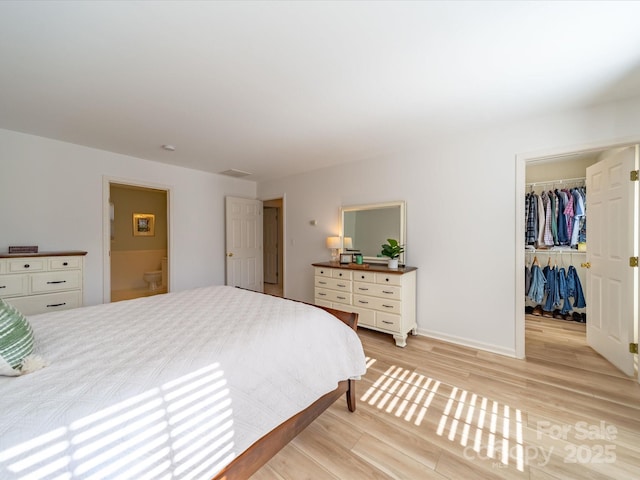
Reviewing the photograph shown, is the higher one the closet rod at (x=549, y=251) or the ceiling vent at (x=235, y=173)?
the ceiling vent at (x=235, y=173)

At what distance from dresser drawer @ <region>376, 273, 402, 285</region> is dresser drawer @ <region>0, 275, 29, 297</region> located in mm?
3642

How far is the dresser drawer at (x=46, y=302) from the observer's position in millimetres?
2585

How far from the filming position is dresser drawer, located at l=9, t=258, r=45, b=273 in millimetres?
2555

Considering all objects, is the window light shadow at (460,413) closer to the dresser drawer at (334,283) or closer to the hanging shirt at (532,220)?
the dresser drawer at (334,283)

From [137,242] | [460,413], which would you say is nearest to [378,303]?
[460,413]

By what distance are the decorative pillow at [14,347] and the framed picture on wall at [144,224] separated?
5265 mm

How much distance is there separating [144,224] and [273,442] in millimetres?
5930

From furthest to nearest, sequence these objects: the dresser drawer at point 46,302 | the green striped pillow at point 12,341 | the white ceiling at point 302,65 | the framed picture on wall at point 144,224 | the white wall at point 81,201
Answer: the framed picture on wall at point 144,224 < the white wall at point 81,201 < the dresser drawer at point 46,302 < the white ceiling at point 302,65 < the green striped pillow at point 12,341

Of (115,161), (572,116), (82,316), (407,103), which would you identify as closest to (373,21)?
(407,103)

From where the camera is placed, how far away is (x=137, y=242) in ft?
18.8

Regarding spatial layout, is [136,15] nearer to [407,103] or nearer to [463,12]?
[463,12]

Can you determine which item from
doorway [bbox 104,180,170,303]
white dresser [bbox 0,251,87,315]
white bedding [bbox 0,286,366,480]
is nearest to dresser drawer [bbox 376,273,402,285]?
white bedding [bbox 0,286,366,480]

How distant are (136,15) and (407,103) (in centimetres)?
192

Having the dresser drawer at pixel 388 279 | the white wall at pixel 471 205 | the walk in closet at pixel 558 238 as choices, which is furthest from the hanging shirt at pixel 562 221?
the dresser drawer at pixel 388 279
